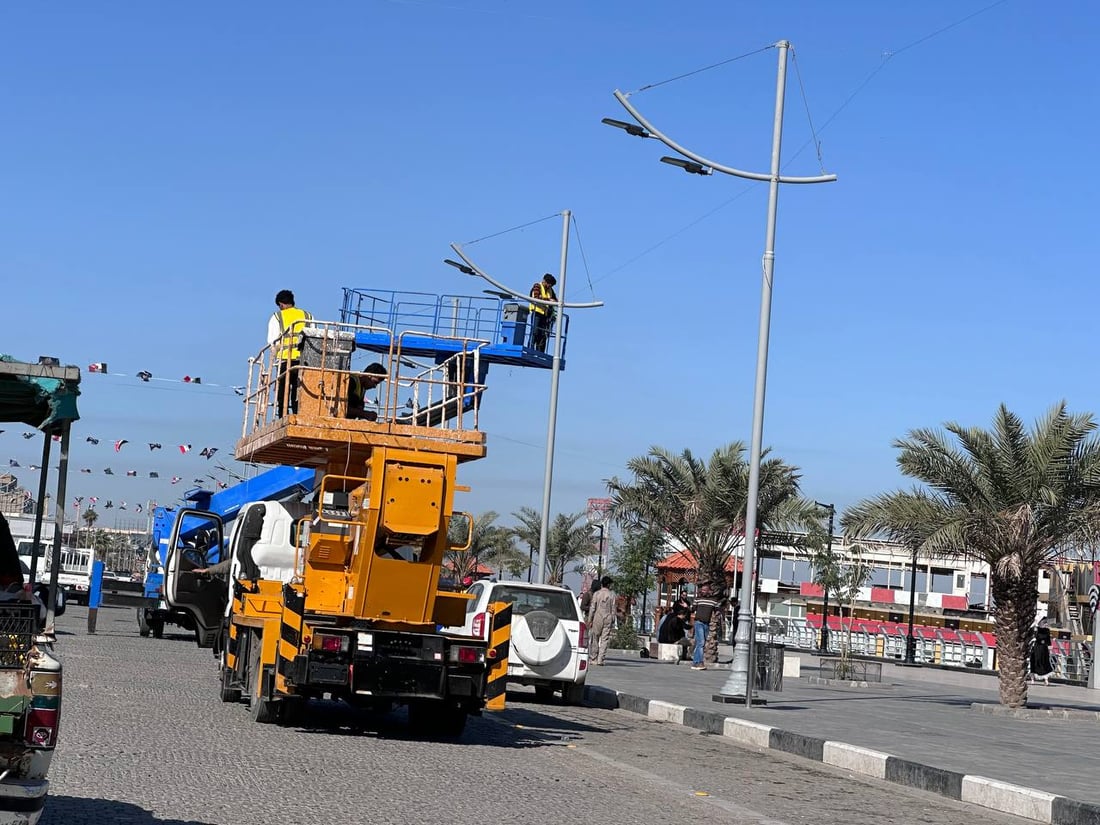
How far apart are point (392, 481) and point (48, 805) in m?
5.56

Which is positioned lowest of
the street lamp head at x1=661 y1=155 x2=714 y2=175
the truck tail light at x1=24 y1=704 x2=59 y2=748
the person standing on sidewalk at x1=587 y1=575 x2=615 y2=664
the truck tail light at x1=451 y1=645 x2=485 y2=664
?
the truck tail light at x1=24 y1=704 x2=59 y2=748

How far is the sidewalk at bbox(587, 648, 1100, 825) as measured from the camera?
486 inches

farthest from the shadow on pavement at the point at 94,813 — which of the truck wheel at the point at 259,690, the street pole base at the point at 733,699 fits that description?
the street pole base at the point at 733,699

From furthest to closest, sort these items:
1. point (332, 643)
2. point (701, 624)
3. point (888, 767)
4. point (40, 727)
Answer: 1. point (701, 624)
2. point (888, 767)
3. point (332, 643)
4. point (40, 727)

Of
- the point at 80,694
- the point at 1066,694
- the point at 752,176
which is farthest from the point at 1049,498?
the point at 80,694

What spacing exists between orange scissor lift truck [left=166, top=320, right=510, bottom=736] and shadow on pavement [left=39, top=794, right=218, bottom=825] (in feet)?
16.0

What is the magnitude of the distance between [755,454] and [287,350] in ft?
25.8

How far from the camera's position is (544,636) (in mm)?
19578

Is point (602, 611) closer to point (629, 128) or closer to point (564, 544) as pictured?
point (629, 128)

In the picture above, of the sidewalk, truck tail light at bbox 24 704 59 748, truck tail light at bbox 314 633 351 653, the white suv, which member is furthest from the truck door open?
truck tail light at bbox 24 704 59 748

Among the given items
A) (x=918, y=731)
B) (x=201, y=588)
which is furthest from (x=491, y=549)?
(x=918, y=731)

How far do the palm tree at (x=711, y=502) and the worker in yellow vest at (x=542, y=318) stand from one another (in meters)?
4.35

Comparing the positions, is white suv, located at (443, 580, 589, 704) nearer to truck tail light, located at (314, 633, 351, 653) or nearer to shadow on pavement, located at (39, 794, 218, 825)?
truck tail light, located at (314, 633, 351, 653)

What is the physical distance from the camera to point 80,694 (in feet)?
50.6
